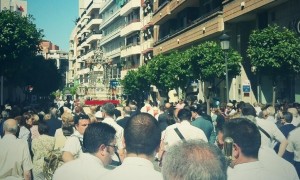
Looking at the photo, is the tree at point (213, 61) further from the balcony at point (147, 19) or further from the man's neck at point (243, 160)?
the balcony at point (147, 19)

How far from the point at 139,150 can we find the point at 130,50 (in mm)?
55918

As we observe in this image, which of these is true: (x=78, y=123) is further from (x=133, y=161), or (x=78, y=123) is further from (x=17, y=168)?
(x=133, y=161)

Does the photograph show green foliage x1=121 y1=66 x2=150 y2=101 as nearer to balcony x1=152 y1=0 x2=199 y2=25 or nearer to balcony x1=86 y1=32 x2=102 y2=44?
balcony x1=152 y1=0 x2=199 y2=25

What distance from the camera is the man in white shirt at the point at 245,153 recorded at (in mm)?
3992

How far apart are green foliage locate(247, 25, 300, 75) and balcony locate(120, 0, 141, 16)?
40.4 meters

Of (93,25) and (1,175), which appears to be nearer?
(1,175)

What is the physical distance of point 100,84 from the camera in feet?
122

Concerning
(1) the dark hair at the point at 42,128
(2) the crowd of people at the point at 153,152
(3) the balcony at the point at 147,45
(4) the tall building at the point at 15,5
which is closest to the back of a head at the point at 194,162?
(2) the crowd of people at the point at 153,152

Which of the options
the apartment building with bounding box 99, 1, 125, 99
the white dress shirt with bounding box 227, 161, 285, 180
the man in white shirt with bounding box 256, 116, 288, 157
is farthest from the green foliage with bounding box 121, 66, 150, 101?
the white dress shirt with bounding box 227, 161, 285, 180

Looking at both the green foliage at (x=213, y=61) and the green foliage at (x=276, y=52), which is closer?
the green foliage at (x=276, y=52)

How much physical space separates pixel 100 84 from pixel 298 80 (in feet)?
62.0

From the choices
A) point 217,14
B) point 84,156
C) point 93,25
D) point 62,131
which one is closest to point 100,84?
point 217,14

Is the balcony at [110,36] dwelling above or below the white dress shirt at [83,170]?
above

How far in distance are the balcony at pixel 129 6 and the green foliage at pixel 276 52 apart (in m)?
40.4
